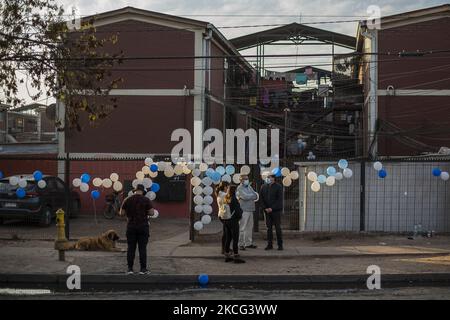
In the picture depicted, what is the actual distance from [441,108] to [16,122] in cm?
3787

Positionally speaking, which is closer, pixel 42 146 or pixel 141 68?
pixel 141 68

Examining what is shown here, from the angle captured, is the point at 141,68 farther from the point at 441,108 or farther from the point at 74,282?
the point at 74,282

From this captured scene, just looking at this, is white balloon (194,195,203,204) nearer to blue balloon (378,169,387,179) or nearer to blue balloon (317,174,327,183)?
blue balloon (317,174,327,183)

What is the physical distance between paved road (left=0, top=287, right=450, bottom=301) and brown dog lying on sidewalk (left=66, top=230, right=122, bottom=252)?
12.3ft

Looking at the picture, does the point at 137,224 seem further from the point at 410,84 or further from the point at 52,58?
the point at 410,84

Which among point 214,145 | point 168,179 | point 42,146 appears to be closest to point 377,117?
point 214,145

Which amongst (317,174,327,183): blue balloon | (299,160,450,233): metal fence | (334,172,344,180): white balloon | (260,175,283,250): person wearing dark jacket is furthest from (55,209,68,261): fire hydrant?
(334,172,344,180): white balloon

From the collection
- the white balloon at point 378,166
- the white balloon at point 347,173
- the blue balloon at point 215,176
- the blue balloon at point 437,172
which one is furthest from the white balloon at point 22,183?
the blue balloon at point 437,172

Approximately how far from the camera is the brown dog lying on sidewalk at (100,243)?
13.3 m

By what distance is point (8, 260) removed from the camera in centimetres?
1205

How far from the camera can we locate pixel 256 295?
931 cm

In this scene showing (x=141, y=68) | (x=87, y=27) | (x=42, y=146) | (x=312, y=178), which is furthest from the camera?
(x=42, y=146)

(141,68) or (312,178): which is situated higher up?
(141,68)
